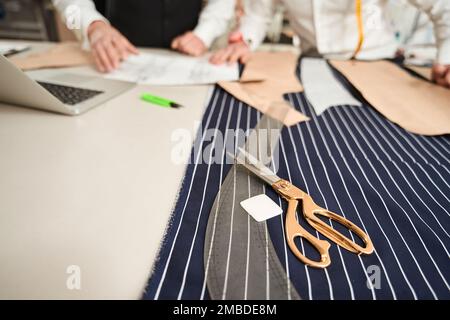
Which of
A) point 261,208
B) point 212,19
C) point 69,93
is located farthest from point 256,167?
point 212,19

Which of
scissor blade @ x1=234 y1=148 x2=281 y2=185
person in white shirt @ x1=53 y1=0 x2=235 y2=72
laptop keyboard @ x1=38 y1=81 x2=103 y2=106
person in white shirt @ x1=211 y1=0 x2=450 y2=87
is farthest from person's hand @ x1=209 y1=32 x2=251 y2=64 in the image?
scissor blade @ x1=234 y1=148 x2=281 y2=185

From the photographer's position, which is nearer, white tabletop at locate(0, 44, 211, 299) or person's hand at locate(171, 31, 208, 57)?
white tabletop at locate(0, 44, 211, 299)

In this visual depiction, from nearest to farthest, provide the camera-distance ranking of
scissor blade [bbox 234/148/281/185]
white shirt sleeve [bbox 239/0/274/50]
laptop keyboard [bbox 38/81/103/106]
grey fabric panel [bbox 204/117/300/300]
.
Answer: grey fabric panel [bbox 204/117/300/300]
scissor blade [bbox 234/148/281/185]
laptop keyboard [bbox 38/81/103/106]
white shirt sleeve [bbox 239/0/274/50]

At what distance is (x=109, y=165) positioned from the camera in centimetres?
42

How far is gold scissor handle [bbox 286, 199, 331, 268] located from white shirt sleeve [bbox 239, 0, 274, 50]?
2.94 ft

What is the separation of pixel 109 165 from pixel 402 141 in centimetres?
52

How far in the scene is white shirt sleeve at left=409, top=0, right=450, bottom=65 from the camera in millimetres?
752

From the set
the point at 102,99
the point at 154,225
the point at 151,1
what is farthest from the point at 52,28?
the point at 154,225

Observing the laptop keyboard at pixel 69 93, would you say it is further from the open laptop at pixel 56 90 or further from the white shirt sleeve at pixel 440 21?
the white shirt sleeve at pixel 440 21

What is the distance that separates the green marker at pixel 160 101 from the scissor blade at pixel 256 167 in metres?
0.23

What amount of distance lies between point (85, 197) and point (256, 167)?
235mm

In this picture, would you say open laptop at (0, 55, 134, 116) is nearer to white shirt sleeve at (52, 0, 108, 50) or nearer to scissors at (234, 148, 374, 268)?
white shirt sleeve at (52, 0, 108, 50)

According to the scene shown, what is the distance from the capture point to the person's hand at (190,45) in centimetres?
96

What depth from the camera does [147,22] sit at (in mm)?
1138
